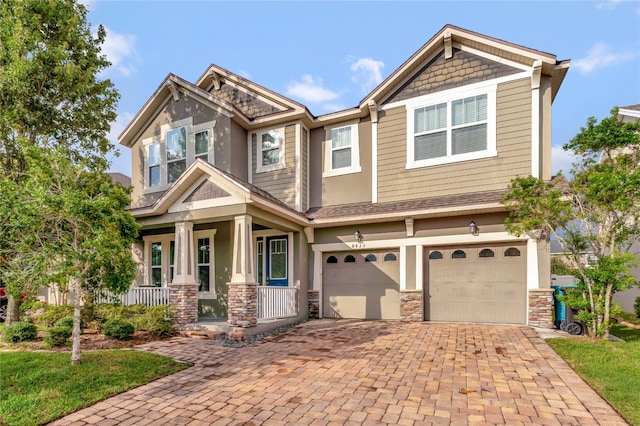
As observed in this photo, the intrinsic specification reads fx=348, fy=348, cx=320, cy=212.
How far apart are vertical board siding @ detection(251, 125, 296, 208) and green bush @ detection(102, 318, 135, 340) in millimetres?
5235

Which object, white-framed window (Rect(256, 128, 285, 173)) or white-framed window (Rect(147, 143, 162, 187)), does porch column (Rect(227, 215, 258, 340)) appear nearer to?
white-framed window (Rect(256, 128, 285, 173))

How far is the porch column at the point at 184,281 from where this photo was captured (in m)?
8.73

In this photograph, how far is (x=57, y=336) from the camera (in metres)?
6.89

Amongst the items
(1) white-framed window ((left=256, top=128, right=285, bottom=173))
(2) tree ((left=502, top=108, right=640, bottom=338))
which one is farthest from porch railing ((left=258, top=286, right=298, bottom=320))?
(2) tree ((left=502, top=108, right=640, bottom=338))

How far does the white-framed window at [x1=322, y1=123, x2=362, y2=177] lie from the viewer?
10.6 metres

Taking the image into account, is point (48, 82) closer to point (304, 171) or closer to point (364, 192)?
point (304, 171)

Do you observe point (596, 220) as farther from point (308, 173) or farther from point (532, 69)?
point (308, 173)

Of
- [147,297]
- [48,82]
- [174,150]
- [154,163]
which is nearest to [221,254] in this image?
[147,297]

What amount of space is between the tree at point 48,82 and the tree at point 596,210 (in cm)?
1002

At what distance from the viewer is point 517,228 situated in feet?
26.6

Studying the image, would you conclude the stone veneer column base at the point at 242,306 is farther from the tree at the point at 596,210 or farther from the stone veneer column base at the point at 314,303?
the tree at the point at 596,210

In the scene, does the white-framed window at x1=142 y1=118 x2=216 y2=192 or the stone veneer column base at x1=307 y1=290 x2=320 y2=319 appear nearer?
the stone veneer column base at x1=307 y1=290 x2=320 y2=319

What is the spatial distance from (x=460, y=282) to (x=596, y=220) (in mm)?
3288

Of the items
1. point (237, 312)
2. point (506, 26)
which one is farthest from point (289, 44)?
point (237, 312)
